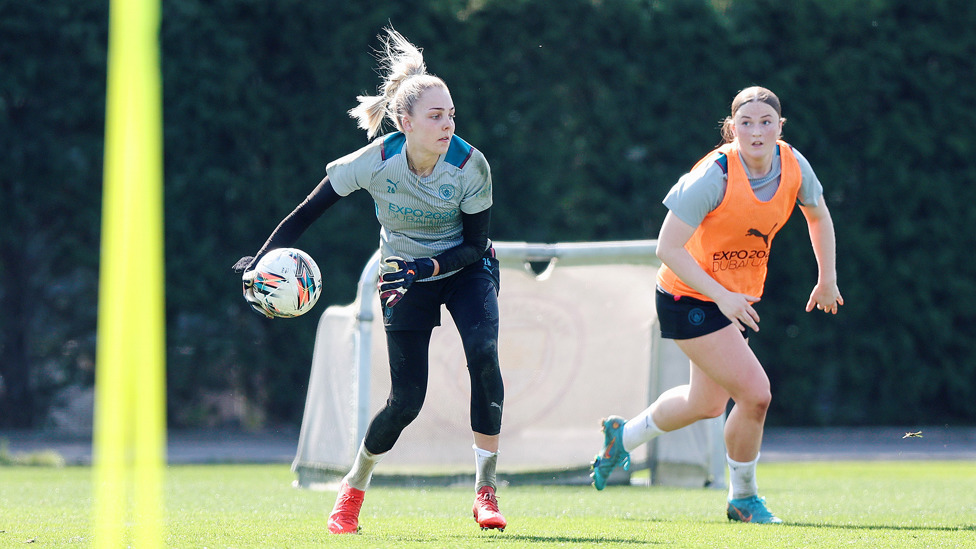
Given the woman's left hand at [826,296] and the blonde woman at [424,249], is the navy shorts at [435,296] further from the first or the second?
the woman's left hand at [826,296]

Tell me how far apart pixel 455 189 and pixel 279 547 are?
1534mm

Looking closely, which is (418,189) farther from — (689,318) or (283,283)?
(689,318)

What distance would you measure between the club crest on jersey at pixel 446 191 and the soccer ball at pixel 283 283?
1.98 ft

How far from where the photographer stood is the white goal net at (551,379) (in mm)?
7699

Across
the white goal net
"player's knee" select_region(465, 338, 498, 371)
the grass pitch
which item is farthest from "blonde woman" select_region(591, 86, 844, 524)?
the white goal net

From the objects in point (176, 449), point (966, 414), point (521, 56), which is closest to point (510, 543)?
point (176, 449)

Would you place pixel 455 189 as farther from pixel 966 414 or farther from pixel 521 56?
pixel 966 414

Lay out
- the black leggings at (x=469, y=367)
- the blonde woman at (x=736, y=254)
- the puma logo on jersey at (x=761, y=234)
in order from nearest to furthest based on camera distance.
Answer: the black leggings at (x=469, y=367) → the blonde woman at (x=736, y=254) → the puma logo on jersey at (x=761, y=234)

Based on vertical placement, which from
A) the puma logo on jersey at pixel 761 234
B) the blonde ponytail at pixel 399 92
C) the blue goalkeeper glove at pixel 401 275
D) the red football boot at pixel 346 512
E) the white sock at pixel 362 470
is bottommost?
the red football boot at pixel 346 512

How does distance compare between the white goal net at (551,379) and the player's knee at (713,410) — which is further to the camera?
the white goal net at (551,379)

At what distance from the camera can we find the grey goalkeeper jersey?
478 centimetres

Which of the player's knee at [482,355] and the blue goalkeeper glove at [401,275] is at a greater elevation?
the blue goalkeeper glove at [401,275]

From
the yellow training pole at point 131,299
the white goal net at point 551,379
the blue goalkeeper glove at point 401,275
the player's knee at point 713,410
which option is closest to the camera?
the yellow training pole at point 131,299

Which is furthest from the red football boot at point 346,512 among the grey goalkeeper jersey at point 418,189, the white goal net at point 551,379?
the white goal net at point 551,379
